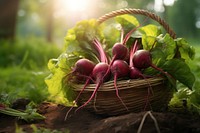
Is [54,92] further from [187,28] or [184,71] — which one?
[187,28]

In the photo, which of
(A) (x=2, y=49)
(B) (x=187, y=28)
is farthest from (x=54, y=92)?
(B) (x=187, y=28)

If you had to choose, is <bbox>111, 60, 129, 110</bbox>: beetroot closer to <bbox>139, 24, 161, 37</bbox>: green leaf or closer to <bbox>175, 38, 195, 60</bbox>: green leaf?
<bbox>175, 38, 195, 60</bbox>: green leaf

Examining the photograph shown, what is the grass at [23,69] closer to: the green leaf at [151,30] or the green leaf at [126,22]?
the green leaf at [126,22]

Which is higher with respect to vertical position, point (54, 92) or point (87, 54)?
point (87, 54)

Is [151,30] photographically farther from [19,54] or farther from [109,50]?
[19,54]

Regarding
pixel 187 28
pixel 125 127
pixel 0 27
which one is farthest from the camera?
pixel 187 28

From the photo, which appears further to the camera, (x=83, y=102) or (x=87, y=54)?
(x=87, y=54)
